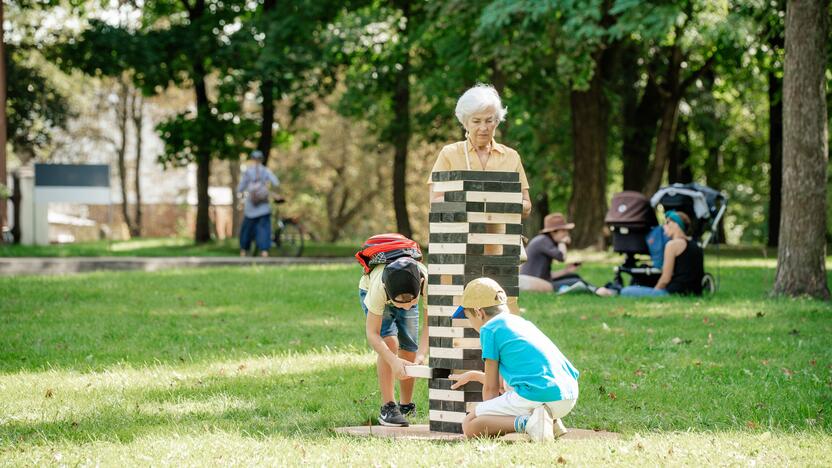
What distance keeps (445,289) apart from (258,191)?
1487 centimetres

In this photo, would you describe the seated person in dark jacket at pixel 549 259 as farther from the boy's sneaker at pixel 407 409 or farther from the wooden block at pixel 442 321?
the wooden block at pixel 442 321

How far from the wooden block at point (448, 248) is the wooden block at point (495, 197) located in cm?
29

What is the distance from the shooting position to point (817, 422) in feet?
22.0

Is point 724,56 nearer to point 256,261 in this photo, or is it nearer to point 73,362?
point 256,261

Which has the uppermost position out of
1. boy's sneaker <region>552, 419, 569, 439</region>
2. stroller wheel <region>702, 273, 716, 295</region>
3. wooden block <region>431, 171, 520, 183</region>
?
wooden block <region>431, 171, 520, 183</region>

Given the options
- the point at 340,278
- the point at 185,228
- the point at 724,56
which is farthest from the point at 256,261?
the point at 185,228

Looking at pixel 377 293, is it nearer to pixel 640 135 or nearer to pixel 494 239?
pixel 494 239

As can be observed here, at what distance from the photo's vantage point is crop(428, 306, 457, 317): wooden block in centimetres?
648

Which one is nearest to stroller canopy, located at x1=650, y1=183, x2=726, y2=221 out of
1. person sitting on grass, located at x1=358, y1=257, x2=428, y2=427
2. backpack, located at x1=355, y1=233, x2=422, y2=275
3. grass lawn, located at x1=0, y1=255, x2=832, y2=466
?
grass lawn, located at x1=0, y1=255, x2=832, y2=466

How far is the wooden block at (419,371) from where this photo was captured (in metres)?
6.45

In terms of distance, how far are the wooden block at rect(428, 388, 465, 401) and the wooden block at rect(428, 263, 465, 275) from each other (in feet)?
2.34

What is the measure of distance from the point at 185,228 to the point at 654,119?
32.2m

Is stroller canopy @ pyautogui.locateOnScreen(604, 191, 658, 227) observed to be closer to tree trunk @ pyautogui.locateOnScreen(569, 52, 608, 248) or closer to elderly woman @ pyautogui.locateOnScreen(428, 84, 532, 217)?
elderly woman @ pyautogui.locateOnScreen(428, 84, 532, 217)

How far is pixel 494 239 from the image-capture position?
6496 millimetres
